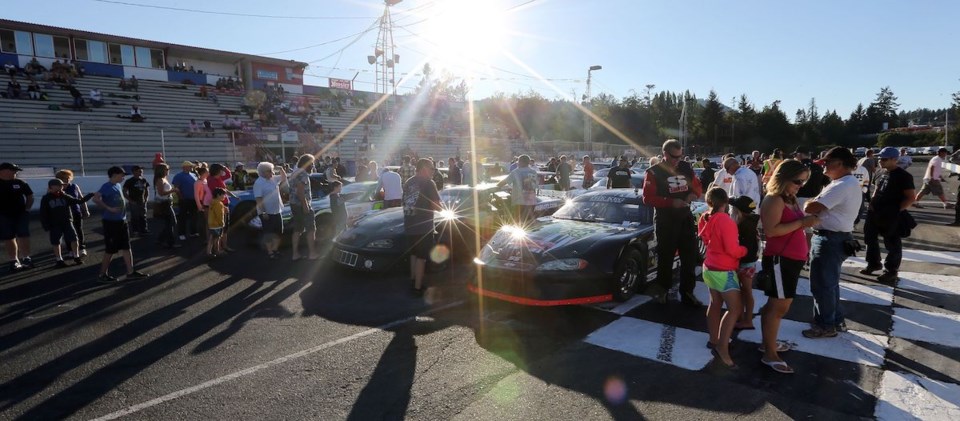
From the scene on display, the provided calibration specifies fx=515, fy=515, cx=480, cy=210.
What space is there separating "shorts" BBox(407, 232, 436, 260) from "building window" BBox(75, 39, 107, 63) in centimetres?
3714

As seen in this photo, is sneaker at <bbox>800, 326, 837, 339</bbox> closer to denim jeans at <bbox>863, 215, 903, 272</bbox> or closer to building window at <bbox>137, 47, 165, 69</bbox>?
denim jeans at <bbox>863, 215, 903, 272</bbox>

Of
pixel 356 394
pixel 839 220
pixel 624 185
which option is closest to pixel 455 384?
pixel 356 394

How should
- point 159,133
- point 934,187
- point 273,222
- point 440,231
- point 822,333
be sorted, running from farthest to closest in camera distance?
point 159,133 < point 934,187 < point 273,222 < point 440,231 < point 822,333

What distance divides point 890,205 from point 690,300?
8.97 ft

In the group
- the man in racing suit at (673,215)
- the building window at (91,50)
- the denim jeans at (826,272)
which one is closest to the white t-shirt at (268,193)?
the man in racing suit at (673,215)

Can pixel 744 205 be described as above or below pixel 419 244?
above

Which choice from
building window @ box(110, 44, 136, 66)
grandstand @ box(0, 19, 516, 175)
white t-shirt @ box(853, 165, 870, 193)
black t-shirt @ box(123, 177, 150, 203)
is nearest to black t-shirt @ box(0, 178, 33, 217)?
black t-shirt @ box(123, 177, 150, 203)

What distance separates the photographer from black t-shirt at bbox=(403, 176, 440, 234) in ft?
19.6

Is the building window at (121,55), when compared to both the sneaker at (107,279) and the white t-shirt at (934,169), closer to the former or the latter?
the sneaker at (107,279)

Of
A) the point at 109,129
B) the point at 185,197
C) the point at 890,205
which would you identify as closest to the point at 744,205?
the point at 890,205

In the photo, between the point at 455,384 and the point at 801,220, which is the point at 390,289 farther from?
the point at 801,220

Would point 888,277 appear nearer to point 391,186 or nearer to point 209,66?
point 391,186

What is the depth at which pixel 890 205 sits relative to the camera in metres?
5.86

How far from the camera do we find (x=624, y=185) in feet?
35.2
